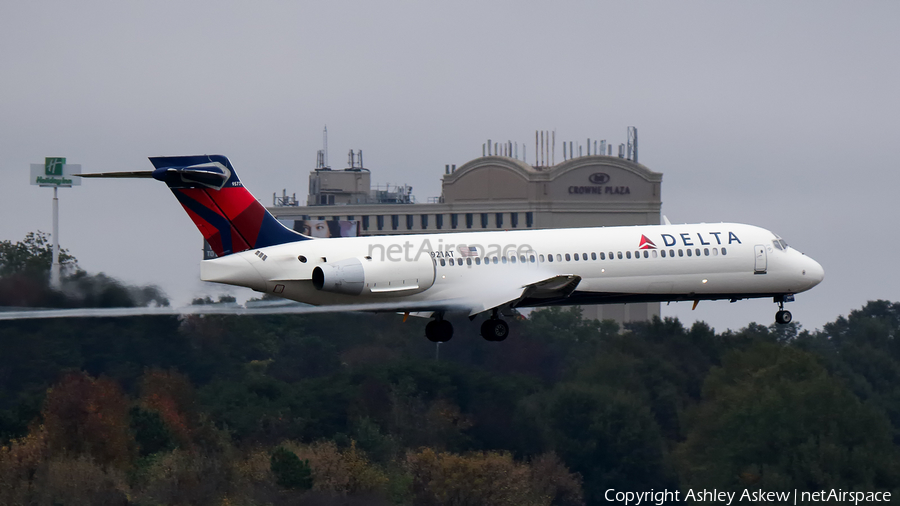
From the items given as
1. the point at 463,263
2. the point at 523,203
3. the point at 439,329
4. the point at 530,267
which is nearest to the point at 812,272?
the point at 530,267

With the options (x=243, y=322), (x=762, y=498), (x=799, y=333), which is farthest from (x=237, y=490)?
(x=799, y=333)

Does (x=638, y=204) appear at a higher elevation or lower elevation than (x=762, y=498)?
higher

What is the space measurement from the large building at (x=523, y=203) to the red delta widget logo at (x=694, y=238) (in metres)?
104

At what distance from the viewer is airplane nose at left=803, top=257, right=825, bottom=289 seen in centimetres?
5491

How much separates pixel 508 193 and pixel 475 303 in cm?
11448

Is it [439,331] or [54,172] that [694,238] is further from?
[54,172]

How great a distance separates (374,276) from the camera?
4669 cm

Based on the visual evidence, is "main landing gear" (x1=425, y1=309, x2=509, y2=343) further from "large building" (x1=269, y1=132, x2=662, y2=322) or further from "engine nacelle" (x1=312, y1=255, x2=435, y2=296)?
"large building" (x1=269, y1=132, x2=662, y2=322)

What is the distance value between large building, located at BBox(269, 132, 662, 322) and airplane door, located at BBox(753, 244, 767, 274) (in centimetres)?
10372

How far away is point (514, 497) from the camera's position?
92.0 m

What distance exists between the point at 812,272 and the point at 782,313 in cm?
187

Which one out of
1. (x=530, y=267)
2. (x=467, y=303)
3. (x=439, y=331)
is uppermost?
(x=530, y=267)

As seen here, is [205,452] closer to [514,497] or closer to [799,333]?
[514,497]

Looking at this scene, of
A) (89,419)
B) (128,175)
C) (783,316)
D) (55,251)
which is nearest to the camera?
(128,175)
